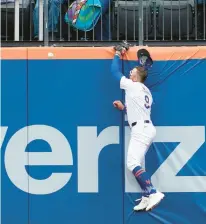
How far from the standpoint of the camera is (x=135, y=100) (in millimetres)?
7988

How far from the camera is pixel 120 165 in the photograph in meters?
8.38

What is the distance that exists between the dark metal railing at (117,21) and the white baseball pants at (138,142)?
6.69 ft

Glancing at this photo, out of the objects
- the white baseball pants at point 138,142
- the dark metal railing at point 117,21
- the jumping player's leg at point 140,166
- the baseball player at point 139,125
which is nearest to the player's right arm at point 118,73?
the baseball player at point 139,125

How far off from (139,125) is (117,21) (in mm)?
2300

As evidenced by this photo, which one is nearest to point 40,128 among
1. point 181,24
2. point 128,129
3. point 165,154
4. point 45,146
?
point 45,146

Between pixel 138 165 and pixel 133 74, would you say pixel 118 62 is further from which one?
pixel 138 165

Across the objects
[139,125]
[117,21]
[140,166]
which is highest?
[117,21]

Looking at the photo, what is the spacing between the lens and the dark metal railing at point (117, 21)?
9.62 m

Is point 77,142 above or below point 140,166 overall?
above

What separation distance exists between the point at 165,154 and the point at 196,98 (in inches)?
33.3

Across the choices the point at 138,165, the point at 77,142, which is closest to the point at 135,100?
the point at 138,165

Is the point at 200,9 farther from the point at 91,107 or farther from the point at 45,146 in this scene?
the point at 45,146

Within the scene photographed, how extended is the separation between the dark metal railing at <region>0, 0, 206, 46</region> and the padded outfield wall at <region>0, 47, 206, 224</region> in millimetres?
1351

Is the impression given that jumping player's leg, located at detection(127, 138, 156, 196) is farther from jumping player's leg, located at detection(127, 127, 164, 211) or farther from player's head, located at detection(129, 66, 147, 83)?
player's head, located at detection(129, 66, 147, 83)
